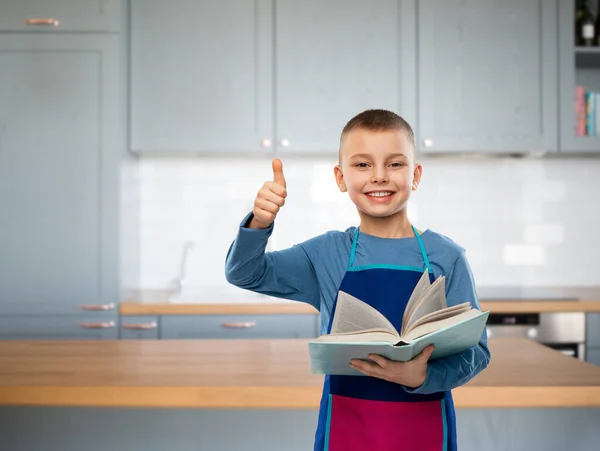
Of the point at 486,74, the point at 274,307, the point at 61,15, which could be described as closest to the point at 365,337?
the point at 274,307

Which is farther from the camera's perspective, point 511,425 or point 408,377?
point 511,425

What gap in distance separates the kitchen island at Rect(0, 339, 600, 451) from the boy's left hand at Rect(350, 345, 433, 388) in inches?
16.9

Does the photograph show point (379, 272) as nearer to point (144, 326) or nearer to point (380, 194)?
point (380, 194)

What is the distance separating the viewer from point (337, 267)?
3.75 ft

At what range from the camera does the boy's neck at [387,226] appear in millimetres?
1142

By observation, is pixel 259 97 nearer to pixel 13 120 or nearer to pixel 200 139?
pixel 200 139

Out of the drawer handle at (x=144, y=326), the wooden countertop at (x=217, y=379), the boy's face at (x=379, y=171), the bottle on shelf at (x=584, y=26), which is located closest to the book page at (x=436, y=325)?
the boy's face at (x=379, y=171)

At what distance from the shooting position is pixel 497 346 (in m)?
1.89

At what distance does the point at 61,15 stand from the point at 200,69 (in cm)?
65

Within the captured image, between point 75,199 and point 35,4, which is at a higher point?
point 35,4

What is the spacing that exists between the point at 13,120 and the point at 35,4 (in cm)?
53

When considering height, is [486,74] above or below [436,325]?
above

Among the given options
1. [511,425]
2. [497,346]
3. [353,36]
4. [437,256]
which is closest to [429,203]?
[353,36]

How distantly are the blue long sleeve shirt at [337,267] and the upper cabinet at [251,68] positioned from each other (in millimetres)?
1891
